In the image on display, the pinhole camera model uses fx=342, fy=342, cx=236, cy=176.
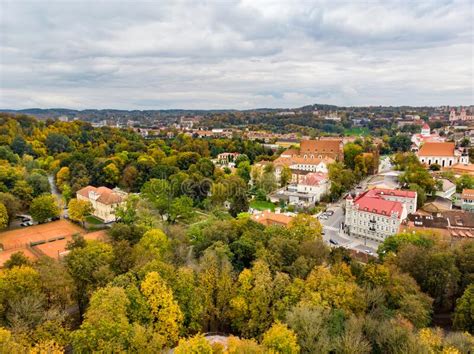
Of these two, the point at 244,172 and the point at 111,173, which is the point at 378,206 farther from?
the point at 111,173

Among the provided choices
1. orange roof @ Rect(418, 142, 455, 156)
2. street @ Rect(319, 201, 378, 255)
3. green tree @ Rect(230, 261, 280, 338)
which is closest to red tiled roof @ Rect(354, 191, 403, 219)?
street @ Rect(319, 201, 378, 255)

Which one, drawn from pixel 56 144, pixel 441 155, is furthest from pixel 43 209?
pixel 441 155

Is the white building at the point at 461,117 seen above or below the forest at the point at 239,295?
above

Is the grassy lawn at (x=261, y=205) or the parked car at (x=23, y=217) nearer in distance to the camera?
the parked car at (x=23, y=217)

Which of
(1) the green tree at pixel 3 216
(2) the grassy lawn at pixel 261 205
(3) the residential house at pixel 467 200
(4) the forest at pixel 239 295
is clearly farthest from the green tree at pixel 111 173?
(3) the residential house at pixel 467 200

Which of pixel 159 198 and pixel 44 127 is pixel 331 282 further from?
pixel 44 127

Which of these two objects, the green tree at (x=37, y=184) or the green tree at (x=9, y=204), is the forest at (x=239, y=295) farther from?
the green tree at (x=37, y=184)

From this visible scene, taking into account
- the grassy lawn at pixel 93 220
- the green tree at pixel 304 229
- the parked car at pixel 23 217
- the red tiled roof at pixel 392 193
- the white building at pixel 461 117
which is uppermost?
the white building at pixel 461 117

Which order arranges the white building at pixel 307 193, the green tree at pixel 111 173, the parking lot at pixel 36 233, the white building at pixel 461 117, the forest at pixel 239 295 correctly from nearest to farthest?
the forest at pixel 239 295 → the parking lot at pixel 36 233 → the white building at pixel 307 193 → the green tree at pixel 111 173 → the white building at pixel 461 117
